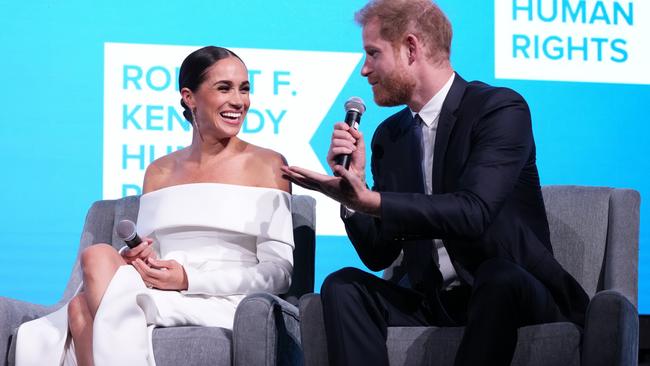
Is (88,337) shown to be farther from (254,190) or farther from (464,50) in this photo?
(464,50)

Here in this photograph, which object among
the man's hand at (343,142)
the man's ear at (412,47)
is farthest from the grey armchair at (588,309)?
the man's ear at (412,47)

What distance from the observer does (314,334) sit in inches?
104

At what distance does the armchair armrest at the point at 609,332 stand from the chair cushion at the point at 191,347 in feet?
3.19

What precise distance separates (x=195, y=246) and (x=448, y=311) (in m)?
0.95

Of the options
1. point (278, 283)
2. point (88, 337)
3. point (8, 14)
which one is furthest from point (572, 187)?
point (8, 14)

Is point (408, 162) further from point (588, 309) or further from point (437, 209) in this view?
point (588, 309)

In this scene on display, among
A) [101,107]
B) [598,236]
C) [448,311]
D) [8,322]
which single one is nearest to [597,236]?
[598,236]

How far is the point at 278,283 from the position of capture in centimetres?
310

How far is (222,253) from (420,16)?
3.29 ft

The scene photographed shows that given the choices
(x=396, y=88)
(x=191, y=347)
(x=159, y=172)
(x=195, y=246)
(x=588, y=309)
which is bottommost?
(x=191, y=347)

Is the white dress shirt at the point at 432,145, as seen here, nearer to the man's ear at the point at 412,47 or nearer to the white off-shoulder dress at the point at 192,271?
the man's ear at the point at 412,47

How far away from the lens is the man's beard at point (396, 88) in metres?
2.96

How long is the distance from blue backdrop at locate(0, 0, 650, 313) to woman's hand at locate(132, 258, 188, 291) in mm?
900

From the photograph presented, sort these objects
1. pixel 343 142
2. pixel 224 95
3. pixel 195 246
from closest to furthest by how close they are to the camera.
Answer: pixel 343 142, pixel 195 246, pixel 224 95
